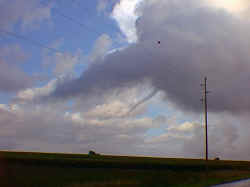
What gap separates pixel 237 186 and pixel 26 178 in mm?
20446

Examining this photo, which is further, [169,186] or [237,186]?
[169,186]

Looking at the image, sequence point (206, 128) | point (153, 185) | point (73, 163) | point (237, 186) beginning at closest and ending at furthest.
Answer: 1. point (237, 186)
2. point (153, 185)
3. point (206, 128)
4. point (73, 163)

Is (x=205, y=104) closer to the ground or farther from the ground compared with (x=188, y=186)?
farther from the ground

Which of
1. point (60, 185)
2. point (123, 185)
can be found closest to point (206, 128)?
point (123, 185)

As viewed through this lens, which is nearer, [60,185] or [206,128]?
[60,185]

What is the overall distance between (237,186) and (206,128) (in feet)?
77.1

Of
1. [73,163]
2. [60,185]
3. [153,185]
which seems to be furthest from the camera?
[73,163]

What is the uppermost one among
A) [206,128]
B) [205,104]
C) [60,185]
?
A: [205,104]

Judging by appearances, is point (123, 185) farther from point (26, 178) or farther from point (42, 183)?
point (26, 178)

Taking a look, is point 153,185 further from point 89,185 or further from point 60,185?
point 60,185

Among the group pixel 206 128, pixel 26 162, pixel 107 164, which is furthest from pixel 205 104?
pixel 26 162

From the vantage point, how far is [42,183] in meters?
32.8

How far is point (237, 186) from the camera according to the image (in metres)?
30.1

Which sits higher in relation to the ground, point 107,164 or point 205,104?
point 205,104
